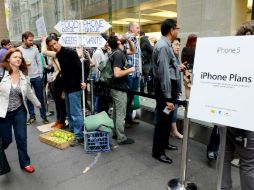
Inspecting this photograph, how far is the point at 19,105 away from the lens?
148 inches

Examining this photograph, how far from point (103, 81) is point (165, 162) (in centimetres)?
179

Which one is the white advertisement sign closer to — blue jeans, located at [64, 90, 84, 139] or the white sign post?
the white sign post

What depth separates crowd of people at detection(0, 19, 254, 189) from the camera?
367 cm

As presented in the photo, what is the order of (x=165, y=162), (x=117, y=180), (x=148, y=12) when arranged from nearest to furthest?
(x=117, y=180) < (x=165, y=162) < (x=148, y=12)

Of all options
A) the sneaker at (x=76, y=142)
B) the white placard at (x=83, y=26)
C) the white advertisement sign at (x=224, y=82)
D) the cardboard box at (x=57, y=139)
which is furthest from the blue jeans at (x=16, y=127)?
the white advertisement sign at (x=224, y=82)

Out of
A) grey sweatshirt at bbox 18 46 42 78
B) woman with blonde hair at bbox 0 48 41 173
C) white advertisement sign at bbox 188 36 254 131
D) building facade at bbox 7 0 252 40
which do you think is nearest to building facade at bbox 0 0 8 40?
building facade at bbox 7 0 252 40

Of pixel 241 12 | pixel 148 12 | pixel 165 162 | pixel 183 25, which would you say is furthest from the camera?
pixel 148 12

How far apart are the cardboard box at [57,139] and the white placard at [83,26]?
1.87 metres

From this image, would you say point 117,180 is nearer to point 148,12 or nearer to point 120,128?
point 120,128

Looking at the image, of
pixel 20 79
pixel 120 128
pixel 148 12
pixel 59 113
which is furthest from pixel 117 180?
pixel 148 12

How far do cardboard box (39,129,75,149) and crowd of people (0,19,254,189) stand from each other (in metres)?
0.10

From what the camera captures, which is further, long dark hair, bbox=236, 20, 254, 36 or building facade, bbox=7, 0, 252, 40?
building facade, bbox=7, 0, 252, 40

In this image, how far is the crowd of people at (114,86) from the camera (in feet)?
12.0

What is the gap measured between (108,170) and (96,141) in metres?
0.73
